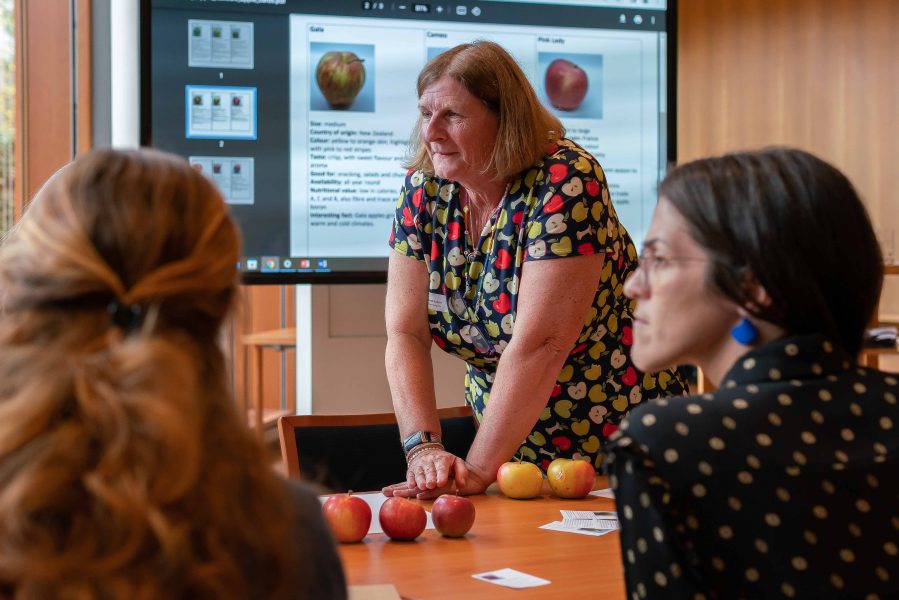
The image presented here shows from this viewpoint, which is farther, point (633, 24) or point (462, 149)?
point (633, 24)

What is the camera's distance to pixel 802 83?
6.77m

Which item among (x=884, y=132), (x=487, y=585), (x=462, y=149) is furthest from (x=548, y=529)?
(x=884, y=132)

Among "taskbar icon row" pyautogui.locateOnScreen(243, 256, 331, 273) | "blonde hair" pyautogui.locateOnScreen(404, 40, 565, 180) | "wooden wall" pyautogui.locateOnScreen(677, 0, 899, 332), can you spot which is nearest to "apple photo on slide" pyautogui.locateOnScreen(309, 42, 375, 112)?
"taskbar icon row" pyautogui.locateOnScreen(243, 256, 331, 273)

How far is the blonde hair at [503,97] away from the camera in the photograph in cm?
226

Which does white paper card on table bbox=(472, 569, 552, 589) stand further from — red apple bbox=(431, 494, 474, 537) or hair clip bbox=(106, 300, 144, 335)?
hair clip bbox=(106, 300, 144, 335)

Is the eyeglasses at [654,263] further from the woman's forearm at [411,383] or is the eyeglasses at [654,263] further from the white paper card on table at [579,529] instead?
the woman's forearm at [411,383]

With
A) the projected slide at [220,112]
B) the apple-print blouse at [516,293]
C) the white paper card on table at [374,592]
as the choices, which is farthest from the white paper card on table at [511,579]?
the projected slide at [220,112]

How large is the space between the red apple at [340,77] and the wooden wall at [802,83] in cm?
377

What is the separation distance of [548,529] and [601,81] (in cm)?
251

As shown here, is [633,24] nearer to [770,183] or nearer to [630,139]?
[630,139]

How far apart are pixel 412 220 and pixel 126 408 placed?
5.52 feet

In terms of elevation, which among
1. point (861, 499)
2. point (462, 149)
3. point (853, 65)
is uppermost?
point (853, 65)

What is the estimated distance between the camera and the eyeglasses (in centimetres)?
128

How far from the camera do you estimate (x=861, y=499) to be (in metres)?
1.13
